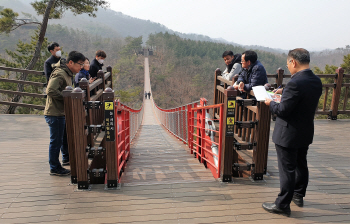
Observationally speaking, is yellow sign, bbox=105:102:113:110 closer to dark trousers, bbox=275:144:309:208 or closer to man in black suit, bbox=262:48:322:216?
man in black suit, bbox=262:48:322:216

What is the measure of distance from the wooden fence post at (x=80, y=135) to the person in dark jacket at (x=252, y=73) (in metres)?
1.83

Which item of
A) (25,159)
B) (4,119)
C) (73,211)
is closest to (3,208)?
(73,211)

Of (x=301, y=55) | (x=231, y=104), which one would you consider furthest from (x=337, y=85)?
(x=301, y=55)

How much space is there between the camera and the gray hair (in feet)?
6.58

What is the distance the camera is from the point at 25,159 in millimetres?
3523

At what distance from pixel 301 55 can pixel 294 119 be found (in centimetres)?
53

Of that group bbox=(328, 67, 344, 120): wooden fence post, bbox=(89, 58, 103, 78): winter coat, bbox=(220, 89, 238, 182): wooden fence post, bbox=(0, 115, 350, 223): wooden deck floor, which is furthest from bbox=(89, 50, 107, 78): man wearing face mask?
bbox=(328, 67, 344, 120): wooden fence post

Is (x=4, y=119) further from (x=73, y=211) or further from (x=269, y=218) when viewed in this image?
(x=269, y=218)

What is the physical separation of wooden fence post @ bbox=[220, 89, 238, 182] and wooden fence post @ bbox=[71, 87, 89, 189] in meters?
1.48

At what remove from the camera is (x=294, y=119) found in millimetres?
2043

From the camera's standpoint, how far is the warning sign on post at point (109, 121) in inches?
98.0

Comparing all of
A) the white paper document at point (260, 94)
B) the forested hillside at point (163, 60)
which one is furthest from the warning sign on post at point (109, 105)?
the forested hillside at point (163, 60)

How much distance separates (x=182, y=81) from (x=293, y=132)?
52345 mm

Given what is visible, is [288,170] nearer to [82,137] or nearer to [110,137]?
[110,137]
